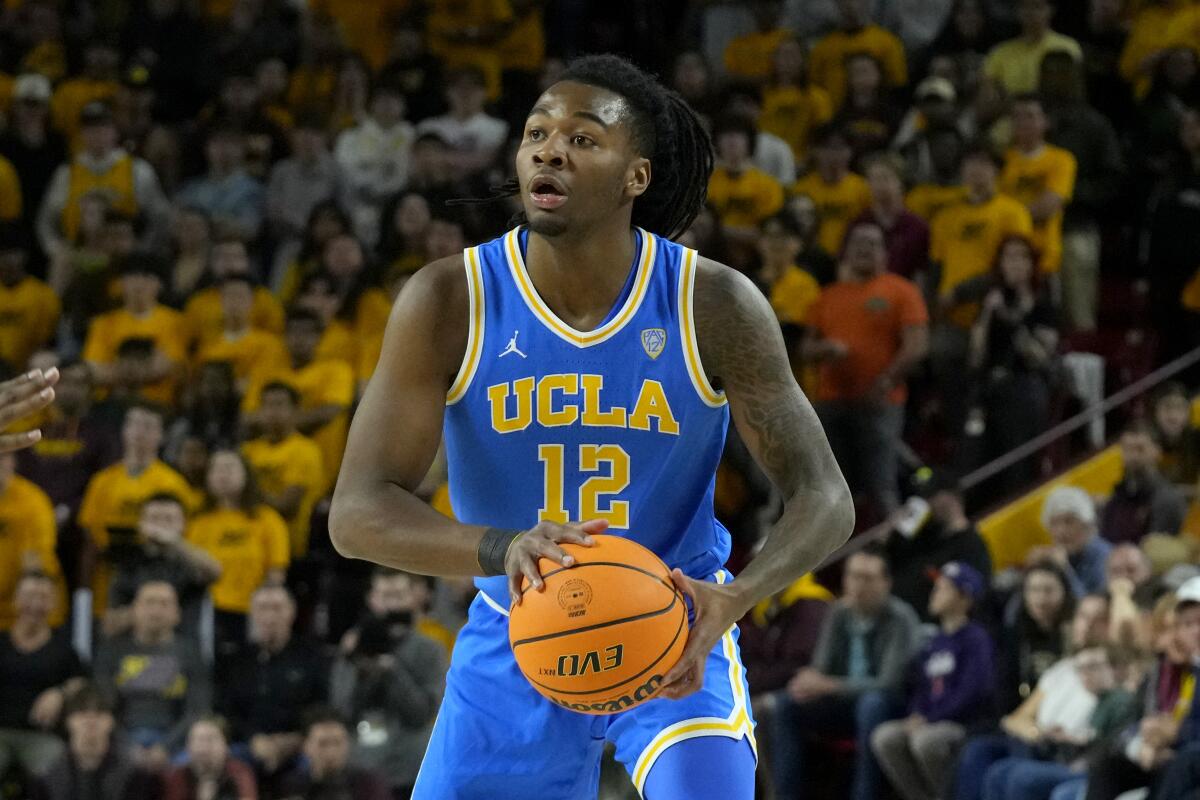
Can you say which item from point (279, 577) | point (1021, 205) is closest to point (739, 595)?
point (279, 577)

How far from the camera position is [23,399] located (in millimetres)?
3592

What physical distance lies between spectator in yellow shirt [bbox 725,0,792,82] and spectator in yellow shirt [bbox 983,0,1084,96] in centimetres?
137

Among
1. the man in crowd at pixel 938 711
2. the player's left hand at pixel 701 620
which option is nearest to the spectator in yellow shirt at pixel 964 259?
the man in crowd at pixel 938 711

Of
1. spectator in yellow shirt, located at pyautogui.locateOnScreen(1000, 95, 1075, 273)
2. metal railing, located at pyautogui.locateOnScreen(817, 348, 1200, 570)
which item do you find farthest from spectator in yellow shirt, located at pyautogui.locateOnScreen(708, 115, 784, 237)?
metal railing, located at pyautogui.locateOnScreen(817, 348, 1200, 570)

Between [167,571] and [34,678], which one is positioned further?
[167,571]

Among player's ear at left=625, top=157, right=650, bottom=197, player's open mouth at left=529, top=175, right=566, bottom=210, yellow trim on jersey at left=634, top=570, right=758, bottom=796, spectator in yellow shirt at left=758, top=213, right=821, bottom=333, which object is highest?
spectator in yellow shirt at left=758, top=213, right=821, bottom=333

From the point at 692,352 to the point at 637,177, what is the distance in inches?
15.6

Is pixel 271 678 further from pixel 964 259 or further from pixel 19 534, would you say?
pixel 964 259

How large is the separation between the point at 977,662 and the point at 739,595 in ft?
15.6

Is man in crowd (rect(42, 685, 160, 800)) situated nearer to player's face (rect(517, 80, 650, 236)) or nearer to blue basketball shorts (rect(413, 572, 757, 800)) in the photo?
blue basketball shorts (rect(413, 572, 757, 800))

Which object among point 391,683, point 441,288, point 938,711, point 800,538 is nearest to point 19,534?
point 391,683

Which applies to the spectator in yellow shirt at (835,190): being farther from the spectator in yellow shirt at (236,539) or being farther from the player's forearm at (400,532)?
the player's forearm at (400,532)

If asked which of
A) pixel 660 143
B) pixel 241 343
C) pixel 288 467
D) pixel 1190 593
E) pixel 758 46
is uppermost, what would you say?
pixel 758 46

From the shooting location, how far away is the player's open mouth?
13.3 ft
